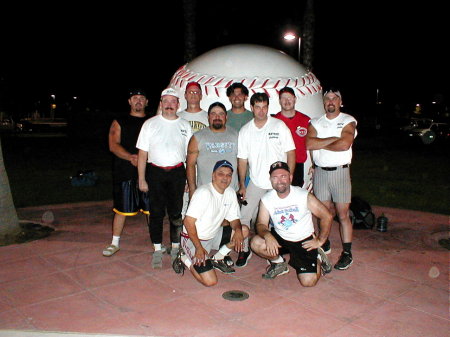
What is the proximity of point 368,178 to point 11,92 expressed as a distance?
1642 inches

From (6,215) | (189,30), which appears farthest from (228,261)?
(189,30)

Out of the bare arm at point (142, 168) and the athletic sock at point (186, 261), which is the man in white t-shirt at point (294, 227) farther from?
the bare arm at point (142, 168)

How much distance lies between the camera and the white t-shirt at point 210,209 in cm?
443

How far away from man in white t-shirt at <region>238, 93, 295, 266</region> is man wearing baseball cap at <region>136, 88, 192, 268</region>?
0.70 meters

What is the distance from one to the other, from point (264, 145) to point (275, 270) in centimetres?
136

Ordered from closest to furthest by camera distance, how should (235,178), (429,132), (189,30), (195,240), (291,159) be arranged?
(195,240), (291,159), (235,178), (189,30), (429,132)

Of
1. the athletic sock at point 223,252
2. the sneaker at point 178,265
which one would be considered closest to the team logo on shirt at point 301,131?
the athletic sock at point 223,252

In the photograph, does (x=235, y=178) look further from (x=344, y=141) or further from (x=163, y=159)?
(x=344, y=141)

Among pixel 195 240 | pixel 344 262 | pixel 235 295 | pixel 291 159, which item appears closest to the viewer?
pixel 235 295

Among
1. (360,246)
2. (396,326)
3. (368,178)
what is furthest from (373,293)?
(368,178)

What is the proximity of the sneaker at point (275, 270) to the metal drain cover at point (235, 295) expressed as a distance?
1.48 ft

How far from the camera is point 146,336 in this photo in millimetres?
3434

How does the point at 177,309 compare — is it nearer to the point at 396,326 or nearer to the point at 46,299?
the point at 46,299

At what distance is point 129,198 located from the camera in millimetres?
5234
